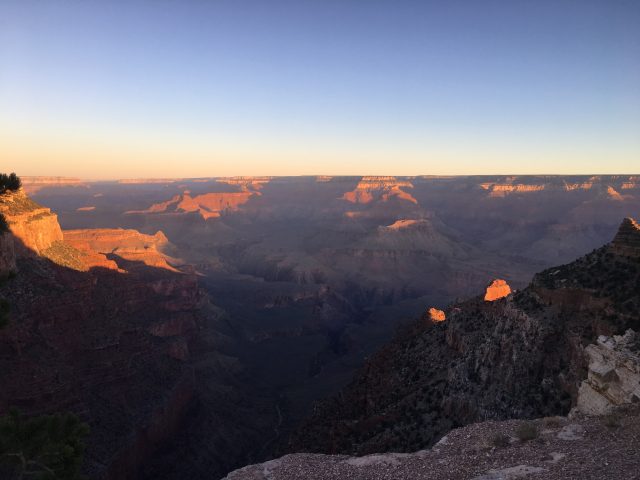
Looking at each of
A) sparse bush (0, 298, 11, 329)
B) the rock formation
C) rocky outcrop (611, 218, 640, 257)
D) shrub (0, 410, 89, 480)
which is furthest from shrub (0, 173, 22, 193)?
the rock formation

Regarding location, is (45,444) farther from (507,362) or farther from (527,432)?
(507,362)

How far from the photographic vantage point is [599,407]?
15609mm

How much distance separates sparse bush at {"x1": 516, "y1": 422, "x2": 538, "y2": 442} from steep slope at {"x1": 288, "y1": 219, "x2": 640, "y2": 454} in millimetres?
7050

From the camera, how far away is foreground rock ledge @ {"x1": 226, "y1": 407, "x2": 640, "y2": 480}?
12.0 meters

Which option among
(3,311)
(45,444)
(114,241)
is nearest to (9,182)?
(3,311)

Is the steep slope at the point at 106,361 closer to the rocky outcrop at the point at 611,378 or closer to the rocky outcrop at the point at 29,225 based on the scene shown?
the rocky outcrop at the point at 29,225

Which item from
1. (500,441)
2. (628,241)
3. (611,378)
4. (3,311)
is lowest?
(500,441)

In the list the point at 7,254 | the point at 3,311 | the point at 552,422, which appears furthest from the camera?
the point at 7,254

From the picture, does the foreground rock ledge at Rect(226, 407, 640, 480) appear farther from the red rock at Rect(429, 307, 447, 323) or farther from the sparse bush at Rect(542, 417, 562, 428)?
the red rock at Rect(429, 307, 447, 323)

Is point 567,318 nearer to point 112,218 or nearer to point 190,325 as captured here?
point 190,325

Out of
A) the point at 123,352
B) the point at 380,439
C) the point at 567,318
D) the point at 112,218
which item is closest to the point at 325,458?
the point at 380,439

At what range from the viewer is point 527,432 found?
46.9ft

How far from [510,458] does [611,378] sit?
5244 mm

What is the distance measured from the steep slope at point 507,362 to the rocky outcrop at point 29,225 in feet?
Answer: 104
